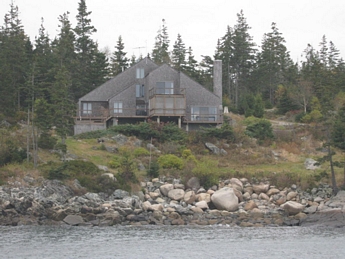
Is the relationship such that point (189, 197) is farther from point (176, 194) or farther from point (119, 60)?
point (119, 60)

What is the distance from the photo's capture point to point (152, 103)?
61750mm

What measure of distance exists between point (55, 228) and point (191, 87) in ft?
105

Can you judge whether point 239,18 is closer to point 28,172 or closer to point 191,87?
point 191,87

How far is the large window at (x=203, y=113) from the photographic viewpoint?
208 ft

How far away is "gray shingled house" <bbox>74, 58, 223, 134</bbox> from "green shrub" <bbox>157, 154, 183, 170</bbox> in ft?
35.6

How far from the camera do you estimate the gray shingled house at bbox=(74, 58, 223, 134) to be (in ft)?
201

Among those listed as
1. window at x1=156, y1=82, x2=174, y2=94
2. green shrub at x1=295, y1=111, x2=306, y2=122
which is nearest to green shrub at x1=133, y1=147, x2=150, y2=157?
window at x1=156, y1=82, x2=174, y2=94

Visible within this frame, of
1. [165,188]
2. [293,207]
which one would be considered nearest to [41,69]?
[165,188]

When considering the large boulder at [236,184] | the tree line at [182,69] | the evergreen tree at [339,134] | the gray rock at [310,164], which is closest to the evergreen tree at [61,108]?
the tree line at [182,69]

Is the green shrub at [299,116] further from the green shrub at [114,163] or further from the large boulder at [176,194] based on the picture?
the large boulder at [176,194]

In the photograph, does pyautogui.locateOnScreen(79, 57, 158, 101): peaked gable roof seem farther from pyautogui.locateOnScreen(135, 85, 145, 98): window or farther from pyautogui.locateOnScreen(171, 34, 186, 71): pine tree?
pyautogui.locateOnScreen(171, 34, 186, 71): pine tree

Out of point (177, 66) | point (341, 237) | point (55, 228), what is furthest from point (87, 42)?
point (341, 237)

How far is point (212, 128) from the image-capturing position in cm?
5825

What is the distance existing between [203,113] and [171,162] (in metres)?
14.7
